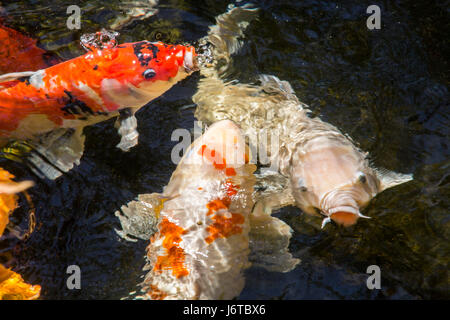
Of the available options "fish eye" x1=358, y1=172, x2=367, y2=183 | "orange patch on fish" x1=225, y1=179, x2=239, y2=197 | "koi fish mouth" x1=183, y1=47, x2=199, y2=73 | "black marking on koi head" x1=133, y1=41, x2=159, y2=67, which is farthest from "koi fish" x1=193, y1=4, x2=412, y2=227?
"black marking on koi head" x1=133, y1=41, x2=159, y2=67

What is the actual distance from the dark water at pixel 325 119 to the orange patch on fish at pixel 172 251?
1.13 feet

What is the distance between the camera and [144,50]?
4.37m

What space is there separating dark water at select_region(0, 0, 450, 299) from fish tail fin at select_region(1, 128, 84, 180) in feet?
0.42

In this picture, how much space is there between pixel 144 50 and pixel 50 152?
1.64 m

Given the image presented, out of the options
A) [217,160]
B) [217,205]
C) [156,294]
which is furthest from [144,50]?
[156,294]

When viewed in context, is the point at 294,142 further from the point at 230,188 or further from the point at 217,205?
the point at 217,205

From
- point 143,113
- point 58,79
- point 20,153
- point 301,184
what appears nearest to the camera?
point 301,184

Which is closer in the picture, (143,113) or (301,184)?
(301,184)

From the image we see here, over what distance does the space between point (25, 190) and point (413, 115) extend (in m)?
4.50

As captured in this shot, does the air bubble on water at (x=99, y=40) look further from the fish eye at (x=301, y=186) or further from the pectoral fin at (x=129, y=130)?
the fish eye at (x=301, y=186)

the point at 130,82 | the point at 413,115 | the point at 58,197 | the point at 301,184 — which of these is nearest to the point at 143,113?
the point at 130,82

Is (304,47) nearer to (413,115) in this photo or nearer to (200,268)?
(413,115)

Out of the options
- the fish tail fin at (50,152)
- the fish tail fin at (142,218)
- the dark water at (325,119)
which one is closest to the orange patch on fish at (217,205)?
the fish tail fin at (142,218)

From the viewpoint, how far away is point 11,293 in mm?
3545
